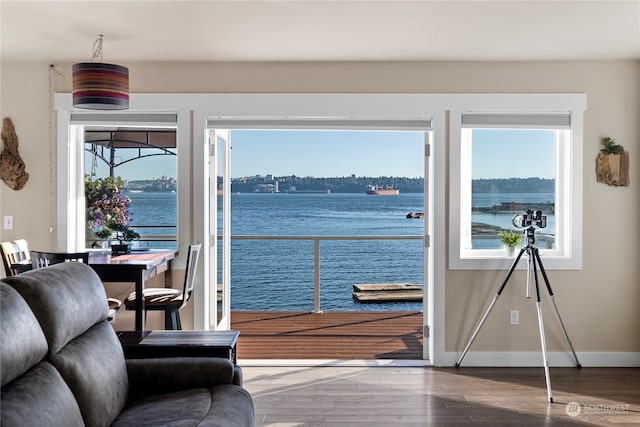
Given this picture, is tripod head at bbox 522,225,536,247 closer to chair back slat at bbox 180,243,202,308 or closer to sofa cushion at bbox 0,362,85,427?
chair back slat at bbox 180,243,202,308

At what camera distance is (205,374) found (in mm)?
2691

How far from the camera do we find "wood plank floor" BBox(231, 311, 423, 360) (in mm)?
5051

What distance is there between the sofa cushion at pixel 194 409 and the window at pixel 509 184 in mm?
2821

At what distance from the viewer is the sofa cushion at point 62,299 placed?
208 cm

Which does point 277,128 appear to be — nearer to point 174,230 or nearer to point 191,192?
point 191,192

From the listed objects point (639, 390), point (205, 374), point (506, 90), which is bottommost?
point (639, 390)

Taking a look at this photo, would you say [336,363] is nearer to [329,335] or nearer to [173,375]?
[329,335]

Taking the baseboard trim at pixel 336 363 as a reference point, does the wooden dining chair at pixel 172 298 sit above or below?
above

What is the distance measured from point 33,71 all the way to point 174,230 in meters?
1.73

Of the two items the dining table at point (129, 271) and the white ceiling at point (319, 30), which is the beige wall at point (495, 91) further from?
the dining table at point (129, 271)

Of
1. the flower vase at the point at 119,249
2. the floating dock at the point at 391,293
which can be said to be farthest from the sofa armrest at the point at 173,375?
the floating dock at the point at 391,293

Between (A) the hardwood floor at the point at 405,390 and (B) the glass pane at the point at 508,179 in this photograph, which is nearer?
(A) the hardwood floor at the point at 405,390

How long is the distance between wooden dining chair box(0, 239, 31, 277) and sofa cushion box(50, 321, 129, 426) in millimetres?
2007

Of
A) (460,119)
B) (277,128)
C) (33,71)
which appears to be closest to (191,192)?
(277,128)
